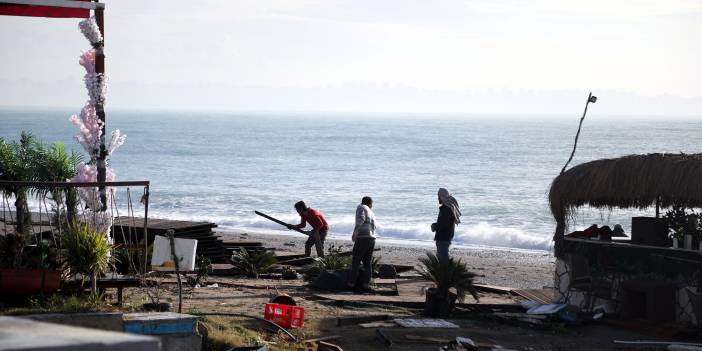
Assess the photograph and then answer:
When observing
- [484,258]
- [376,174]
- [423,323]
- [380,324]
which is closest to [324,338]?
[380,324]

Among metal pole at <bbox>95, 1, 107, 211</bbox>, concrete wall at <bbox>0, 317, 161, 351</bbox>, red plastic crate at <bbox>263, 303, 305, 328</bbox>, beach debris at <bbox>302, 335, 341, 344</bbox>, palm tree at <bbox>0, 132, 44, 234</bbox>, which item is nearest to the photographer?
concrete wall at <bbox>0, 317, 161, 351</bbox>

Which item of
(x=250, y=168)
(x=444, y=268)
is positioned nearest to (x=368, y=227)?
(x=444, y=268)

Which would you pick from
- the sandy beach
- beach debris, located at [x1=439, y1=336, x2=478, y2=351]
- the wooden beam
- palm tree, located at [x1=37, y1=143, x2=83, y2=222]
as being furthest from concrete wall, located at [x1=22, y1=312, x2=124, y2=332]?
the sandy beach

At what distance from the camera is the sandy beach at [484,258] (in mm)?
24016

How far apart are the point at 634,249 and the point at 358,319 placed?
4.38 m

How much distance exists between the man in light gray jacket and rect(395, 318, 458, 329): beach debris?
103 inches

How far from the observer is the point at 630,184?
Answer: 15320 millimetres

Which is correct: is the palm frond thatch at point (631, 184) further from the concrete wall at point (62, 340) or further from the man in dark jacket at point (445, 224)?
the concrete wall at point (62, 340)

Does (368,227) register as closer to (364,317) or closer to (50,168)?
(364,317)

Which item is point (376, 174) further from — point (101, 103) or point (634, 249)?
point (101, 103)

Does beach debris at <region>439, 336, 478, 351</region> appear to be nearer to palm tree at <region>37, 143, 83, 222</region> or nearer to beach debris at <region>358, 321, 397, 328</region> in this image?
beach debris at <region>358, 321, 397, 328</region>

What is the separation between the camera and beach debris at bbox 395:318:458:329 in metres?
13.5

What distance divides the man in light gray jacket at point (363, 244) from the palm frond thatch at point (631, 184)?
2708mm

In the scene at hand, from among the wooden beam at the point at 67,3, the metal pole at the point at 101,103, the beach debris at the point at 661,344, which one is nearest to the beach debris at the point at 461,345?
the beach debris at the point at 661,344
